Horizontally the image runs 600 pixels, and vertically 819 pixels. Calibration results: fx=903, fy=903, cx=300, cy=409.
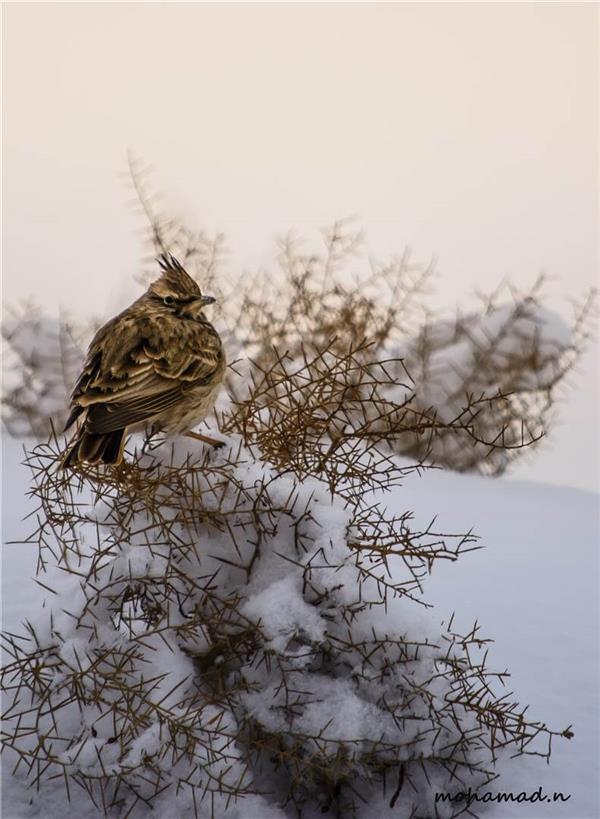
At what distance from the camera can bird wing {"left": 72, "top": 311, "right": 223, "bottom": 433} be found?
9.47ft

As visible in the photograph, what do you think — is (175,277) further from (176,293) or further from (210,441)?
(210,441)

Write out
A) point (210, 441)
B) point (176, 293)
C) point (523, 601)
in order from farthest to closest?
point (523, 601)
point (176, 293)
point (210, 441)

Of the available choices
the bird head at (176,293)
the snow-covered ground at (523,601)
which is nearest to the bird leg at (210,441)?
the bird head at (176,293)

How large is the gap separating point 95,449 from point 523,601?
245 centimetres

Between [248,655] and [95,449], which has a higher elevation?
[95,449]

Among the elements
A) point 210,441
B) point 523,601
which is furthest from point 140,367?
Result: point 523,601

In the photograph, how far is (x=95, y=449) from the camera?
267cm

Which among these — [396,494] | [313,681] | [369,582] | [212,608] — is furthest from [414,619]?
[396,494]

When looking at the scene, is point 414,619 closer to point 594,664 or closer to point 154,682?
point 154,682

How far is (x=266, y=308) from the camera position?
7746 mm

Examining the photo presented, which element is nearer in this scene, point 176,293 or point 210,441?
point 210,441

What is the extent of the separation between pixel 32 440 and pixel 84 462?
5.46m

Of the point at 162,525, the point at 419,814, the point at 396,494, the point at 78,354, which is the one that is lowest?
the point at 419,814

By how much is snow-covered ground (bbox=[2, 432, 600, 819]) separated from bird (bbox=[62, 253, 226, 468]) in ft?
3.15
